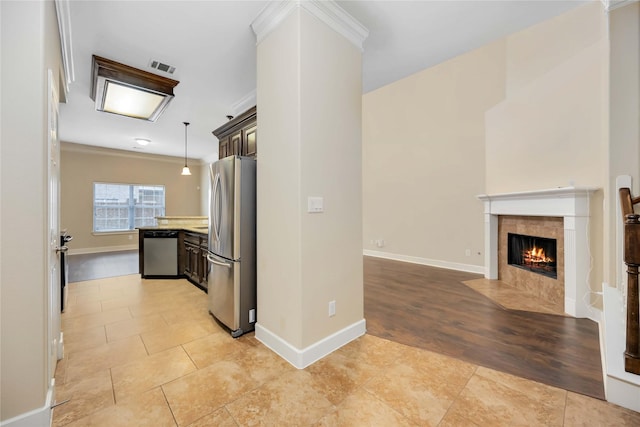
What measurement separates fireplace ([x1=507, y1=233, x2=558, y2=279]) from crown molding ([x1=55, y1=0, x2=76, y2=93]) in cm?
568

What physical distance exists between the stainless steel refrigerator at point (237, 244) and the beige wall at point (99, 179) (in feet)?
24.2

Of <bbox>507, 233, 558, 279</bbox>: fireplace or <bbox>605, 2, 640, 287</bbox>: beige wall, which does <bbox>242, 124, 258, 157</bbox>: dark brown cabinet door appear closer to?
<bbox>605, 2, 640, 287</bbox>: beige wall

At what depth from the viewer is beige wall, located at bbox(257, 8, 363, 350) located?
2.04 meters

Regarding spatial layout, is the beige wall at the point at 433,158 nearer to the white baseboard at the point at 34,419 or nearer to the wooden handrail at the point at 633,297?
the wooden handrail at the point at 633,297

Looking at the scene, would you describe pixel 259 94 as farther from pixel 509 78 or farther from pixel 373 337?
pixel 509 78

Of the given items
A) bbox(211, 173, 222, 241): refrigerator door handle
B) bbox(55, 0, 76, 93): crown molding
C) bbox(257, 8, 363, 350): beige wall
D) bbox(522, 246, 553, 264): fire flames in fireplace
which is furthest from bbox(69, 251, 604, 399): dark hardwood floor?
bbox(55, 0, 76, 93): crown molding

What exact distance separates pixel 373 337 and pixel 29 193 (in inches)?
102

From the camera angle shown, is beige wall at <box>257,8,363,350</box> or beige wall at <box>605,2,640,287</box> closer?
beige wall at <box>257,8,363,350</box>

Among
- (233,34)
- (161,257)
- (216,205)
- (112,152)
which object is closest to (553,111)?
(233,34)

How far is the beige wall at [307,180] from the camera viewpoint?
6.70 feet

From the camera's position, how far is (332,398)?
1.68 metres

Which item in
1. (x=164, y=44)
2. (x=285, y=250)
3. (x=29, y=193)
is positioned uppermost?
(x=164, y=44)

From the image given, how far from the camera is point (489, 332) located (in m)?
2.56

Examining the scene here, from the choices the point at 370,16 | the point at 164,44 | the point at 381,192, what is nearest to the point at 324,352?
the point at 370,16
